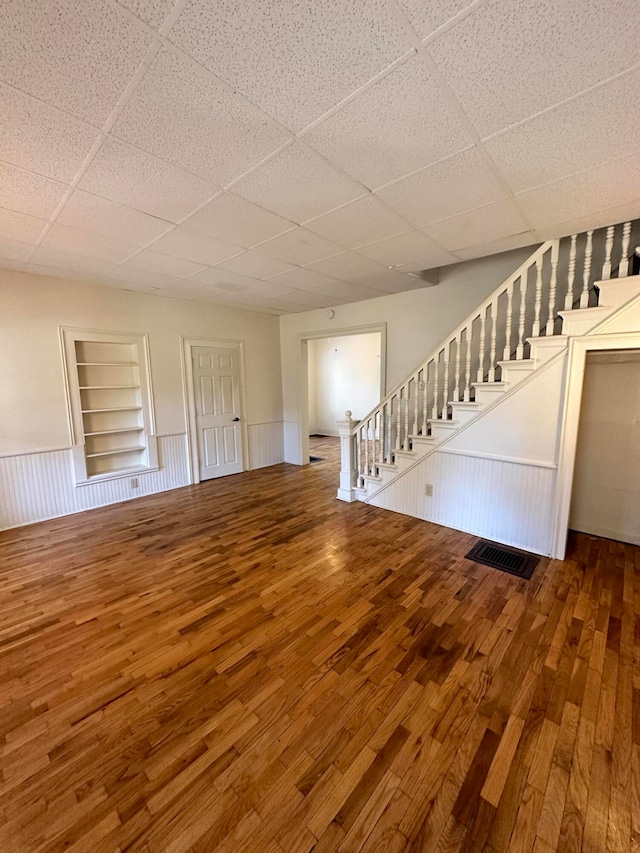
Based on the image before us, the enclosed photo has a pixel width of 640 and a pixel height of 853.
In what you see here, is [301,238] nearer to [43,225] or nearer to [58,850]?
[43,225]

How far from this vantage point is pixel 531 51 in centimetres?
116

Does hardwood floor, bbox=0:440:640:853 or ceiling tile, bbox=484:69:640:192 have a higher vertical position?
ceiling tile, bbox=484:69:640:192

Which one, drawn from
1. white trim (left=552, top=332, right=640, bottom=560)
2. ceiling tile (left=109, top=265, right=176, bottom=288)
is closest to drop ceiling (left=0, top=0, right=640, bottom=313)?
ceiling tile (left=109, top=265, right=176, bottom=288)

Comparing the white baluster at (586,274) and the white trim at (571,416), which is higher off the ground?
the white baluster at (586,274)

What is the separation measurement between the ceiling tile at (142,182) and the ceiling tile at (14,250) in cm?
135

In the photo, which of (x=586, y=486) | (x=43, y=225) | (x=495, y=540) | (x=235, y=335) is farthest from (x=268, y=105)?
(x=235, y=335)

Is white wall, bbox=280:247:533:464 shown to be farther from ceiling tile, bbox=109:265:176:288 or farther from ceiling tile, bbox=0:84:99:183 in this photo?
ceiling tile, bbox=0:84:99:183

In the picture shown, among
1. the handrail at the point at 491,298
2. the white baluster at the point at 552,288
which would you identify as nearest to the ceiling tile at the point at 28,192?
the handrail at the point at 491,298

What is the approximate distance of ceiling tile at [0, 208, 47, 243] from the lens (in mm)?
2275

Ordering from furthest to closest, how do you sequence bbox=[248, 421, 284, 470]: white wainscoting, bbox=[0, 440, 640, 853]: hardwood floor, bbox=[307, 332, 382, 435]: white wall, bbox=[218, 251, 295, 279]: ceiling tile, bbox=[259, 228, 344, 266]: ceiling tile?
bbox=[307, 332, 382, 435]: white wall
bbox=[248, 421, 284, 470]: white wainscoting
bbox=[218, 251, 295, 279]: ceiling tile
bbox=[259, 228, 344, 266]: ceiling tile
bbox=[0, 440, 640, 853]: hardwood floor

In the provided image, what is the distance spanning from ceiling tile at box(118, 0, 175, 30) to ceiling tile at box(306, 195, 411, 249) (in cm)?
131

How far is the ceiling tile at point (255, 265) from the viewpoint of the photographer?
3.11 meters

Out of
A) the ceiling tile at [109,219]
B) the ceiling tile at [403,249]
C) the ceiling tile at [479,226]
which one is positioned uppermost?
the ceiling tile at [479,226]

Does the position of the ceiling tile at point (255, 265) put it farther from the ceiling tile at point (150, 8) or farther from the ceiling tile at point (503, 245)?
the ceiling tile at point (150, 8)
